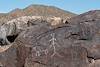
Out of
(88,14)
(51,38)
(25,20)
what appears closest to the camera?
(51,38)

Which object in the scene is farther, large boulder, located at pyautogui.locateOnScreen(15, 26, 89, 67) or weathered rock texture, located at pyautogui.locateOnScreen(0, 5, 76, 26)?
weathered rock texture, located at pyautogui.locateOnScreen(0, 5, 76, 26)

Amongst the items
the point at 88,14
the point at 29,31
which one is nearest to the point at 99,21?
the point at 88,14

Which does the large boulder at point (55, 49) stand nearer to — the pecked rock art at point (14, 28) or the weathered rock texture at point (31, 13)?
the pecked rock art at point (14, 28)

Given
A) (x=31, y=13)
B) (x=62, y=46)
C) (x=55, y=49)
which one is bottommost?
(x=55, y=49)

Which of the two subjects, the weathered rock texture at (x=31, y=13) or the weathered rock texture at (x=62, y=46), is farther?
the weathered rock texture at (x=31, y=13)

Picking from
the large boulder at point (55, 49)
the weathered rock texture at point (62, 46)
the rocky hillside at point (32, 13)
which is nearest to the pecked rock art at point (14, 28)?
the weathered rock texture at point (62, 46)

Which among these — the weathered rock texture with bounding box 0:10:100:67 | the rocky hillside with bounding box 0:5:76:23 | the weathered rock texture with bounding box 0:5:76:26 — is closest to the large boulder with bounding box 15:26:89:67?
the weathered rock texture with bounding box 0:10:100:67

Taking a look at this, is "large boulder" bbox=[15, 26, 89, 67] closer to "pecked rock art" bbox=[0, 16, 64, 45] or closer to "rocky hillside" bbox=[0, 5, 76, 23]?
"pecked rock art" bbox=[0, 16, 64, 45]

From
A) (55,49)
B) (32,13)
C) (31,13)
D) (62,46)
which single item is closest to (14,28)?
(55,49)

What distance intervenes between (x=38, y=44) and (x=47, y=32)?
1022 mm

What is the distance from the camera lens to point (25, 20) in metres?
30.3

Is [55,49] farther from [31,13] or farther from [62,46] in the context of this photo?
[31,13]

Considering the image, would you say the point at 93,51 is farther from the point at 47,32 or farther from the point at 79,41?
the point at 47,32

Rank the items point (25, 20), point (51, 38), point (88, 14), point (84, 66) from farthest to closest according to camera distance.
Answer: point (25, 20), point (88, 14), point (51, 38), point (84, 66)
